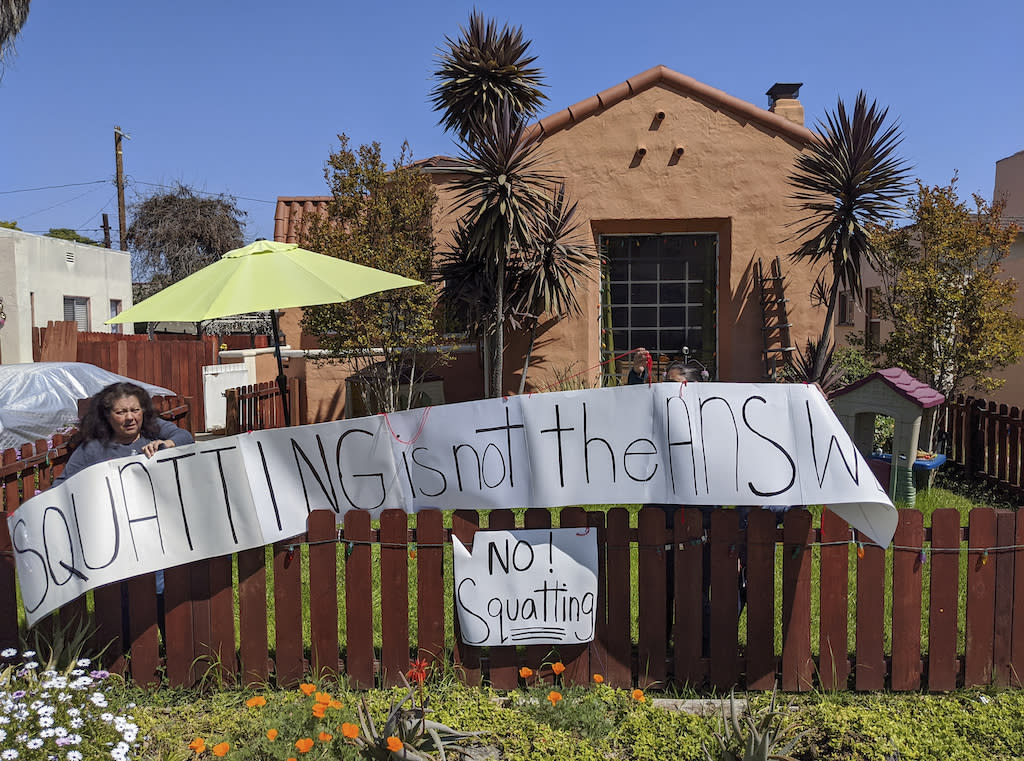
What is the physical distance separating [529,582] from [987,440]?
6.64 metres

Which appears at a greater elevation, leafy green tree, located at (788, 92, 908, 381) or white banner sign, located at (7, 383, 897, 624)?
leafy green tree, located at (788, 92, 908, 381)

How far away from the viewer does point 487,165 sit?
9.45m

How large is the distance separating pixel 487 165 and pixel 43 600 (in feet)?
23.7

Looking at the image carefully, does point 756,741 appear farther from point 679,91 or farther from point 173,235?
point 173,235

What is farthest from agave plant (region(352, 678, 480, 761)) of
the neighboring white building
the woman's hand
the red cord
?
the neighboring white building

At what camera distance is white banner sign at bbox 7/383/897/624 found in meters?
3.43

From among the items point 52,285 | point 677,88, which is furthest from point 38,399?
point 52,285

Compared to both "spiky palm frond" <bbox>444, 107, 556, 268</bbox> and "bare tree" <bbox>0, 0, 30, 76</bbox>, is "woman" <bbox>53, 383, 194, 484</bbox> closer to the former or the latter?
"spiky palm frond" <bbox>444, 107, 556, 268</bbox>

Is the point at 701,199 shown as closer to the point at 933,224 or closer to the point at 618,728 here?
the point at 933,224

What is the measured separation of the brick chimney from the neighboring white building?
17.2 meters

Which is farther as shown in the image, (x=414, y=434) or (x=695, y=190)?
(x=695, y=190)

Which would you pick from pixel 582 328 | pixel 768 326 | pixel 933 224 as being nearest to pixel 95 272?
pixel 582 328

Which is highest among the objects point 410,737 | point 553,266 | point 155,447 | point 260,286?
point 553,266

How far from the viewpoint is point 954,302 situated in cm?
847
